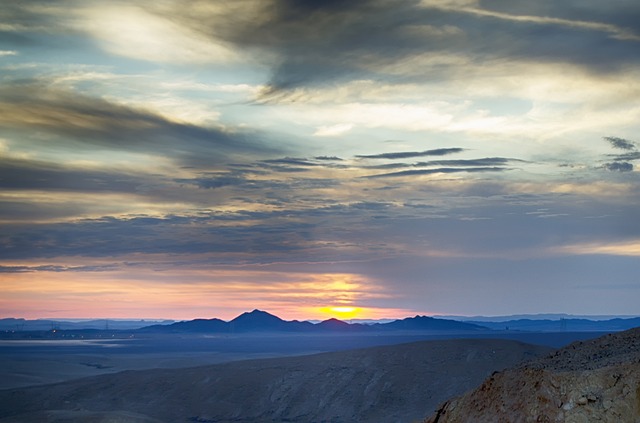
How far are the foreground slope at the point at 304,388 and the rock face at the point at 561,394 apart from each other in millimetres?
63169

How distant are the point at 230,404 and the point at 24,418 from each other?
102ft

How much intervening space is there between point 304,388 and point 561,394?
259ft

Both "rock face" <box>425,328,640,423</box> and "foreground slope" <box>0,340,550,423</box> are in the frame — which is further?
"foreground slope" <box>0,340,550,423</box>

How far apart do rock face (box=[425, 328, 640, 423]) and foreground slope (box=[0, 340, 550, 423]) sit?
63169mm

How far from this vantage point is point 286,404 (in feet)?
293

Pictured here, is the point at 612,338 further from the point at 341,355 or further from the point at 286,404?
the point at 341,355

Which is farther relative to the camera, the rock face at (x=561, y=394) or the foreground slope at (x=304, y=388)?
the foreground slope at (x=304, y=388)

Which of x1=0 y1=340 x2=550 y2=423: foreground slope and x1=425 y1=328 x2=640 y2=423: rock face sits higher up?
x1=425 y1=328 x2=640 y2=423: rock face

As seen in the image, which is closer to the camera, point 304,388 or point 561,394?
point 561,394

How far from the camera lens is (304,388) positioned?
92.9 m

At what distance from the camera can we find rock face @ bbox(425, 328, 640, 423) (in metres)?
15.6

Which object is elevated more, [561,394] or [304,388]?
[561,394]

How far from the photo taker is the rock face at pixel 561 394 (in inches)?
612

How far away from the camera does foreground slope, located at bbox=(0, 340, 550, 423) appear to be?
85750 mm
